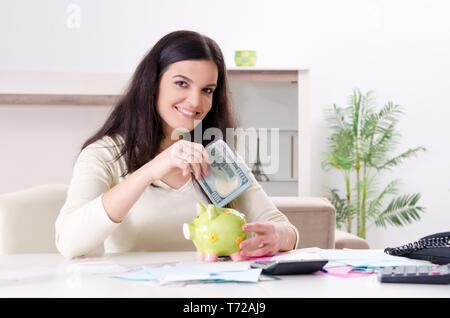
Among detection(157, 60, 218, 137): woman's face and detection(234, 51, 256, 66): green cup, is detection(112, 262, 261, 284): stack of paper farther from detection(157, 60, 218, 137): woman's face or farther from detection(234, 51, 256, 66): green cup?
detection(234, 51, 256, 66): green cup

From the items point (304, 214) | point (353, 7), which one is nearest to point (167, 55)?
point (304, 214)

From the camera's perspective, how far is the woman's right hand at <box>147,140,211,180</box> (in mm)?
1416

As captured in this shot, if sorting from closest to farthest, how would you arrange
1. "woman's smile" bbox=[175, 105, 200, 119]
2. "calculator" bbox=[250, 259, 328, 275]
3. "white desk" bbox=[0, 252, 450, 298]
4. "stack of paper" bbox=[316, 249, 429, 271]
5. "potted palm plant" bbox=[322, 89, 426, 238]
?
"white desk" bbox=[0, 252, 450, 298] < "calculator" bbox=[250, 259, 328, 275] < "stack of paper" bbox=[316, 249, 429, 271] < "woman's smile" bbox=[175, 105, 200, 119] < "potted palm plant" bbox=[322, 89, 426, 238]

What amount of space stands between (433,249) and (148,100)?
923 mm

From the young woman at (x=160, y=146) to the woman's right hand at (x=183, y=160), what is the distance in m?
0.16

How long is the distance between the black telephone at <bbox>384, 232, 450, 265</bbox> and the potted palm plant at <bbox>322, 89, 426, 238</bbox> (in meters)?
3.17

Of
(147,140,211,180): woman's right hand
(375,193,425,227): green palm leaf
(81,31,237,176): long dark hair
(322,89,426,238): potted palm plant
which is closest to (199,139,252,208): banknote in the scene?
(147,140,211,180): woman's right hand

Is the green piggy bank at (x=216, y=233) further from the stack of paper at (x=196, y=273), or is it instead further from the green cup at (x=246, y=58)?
the green cup at (x=246, y=58)

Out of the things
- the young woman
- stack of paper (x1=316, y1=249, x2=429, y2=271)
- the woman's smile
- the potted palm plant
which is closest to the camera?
stack of paper (x1=316, y1=249, x2=429, y2=271)

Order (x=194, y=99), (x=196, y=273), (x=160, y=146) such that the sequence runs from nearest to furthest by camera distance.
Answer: (x=196, y=273) < (x=194, y=99) < (x=160, y=146)

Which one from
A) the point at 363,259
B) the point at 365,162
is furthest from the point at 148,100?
the point at 365,162

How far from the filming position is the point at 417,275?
1.07m

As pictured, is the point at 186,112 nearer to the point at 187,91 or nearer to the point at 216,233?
the point at 187,91
